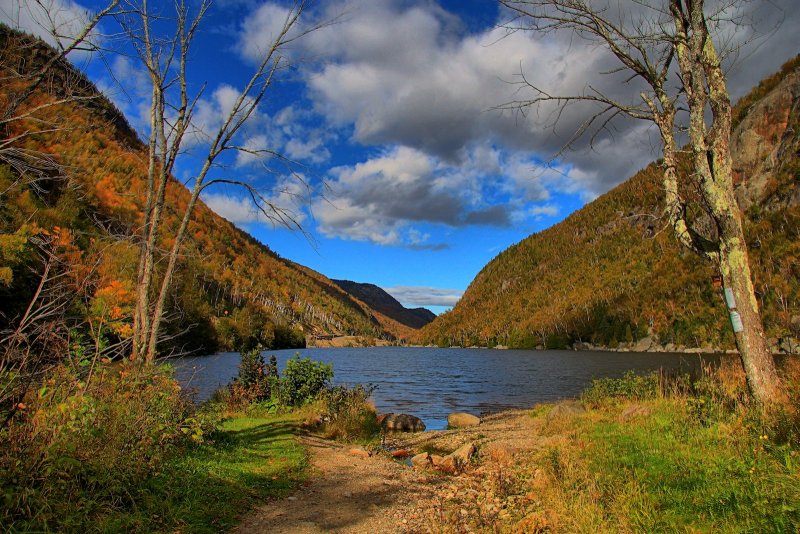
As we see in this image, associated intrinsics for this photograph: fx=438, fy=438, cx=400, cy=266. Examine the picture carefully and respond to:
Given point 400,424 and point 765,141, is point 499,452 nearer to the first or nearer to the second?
point 400,424

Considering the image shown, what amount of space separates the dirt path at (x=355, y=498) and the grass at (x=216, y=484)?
1.11ft

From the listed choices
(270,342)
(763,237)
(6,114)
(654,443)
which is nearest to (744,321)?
(654,443)

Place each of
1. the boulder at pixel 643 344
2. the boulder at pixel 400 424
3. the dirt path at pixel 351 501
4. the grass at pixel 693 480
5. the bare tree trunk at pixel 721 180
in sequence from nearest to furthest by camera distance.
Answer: the grass at pixel 693 480, the dirt path at pixel 351 501, the bare tree trunk at pixel 721 180, the boulder at pixel 400 424, the boulder at pixel 643 344

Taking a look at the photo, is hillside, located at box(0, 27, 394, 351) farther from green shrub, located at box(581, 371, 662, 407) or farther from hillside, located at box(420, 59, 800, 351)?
hillside, located at box(420, 59, 800, 351)

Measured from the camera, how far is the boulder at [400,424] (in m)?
18.1

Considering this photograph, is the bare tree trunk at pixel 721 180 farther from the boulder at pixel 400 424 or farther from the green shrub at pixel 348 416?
the boulder at pixel 400 424

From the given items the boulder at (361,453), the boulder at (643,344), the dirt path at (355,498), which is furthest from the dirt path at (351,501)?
the boulder at (643,344)

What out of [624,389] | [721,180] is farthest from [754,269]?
[721,180]

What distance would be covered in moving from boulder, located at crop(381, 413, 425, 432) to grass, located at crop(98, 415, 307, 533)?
23.4 ft

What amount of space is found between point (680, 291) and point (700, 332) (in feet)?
93.4

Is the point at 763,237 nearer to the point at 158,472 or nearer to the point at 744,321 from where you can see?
the point at 744,321

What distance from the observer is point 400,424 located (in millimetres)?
18266

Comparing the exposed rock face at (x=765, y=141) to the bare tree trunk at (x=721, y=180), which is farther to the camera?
the exposed rock face at (x=765, y=141)

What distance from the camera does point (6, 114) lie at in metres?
4.70
